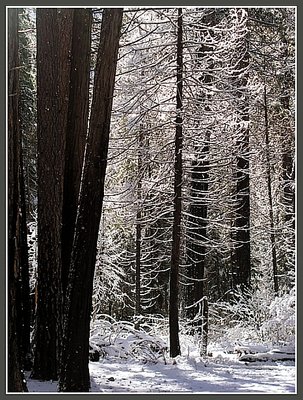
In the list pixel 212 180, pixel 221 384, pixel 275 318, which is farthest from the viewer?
pixel 212 180

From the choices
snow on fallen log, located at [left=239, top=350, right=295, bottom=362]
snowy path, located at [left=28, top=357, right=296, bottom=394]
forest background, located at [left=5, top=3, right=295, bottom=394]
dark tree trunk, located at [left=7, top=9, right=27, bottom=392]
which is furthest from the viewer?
forest background, located at [left=5, top=3, right=295, bottom=394]

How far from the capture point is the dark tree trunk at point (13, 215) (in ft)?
14.2

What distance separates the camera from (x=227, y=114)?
28.3ft

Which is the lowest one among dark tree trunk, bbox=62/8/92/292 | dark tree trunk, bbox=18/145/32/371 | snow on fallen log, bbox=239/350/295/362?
snow on fallen log, bbox=239/350/295/362

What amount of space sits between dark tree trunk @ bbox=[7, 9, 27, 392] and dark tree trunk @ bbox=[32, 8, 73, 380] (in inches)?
30.0

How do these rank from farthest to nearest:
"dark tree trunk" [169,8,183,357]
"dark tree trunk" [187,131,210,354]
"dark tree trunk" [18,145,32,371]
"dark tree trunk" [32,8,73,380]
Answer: "dark tree trunk" [187,131,210,354], "dark tree trunk" [169,8,183,357], "dark tree trunk" [18,145,32,371], "dark tree trunk" [32,8,73,380]

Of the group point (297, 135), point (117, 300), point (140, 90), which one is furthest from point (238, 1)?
point (117, 300)

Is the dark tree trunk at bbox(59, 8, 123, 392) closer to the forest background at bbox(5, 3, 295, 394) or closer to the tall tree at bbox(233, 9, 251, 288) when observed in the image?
the forest background at bbox(5, 3, 295, 394)

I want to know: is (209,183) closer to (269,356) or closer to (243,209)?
(243,209)

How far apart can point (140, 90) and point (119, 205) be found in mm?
2290

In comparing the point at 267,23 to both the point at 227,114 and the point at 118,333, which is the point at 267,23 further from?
the point at 118,333

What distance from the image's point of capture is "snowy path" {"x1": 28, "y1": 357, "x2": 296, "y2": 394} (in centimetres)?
462

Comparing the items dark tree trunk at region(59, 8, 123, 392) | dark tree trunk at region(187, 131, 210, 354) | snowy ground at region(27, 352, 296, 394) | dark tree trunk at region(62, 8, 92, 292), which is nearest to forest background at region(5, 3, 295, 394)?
dark tree trunk at region(187, 131, 210, 354)

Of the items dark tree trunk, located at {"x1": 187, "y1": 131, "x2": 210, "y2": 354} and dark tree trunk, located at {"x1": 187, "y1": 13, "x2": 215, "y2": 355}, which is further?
dark tree trunk, located at {"x1": 187, "y1": 131, "x2": 210, "y2": 354}
